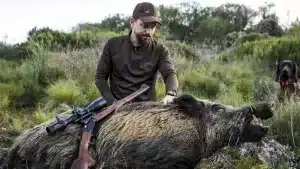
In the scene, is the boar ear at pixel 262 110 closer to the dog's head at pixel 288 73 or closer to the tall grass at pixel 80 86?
the tall grass at pixel 80 86

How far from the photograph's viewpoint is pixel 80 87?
944 cm

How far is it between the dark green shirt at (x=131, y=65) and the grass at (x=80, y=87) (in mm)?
1438

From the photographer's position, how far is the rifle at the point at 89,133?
15.0 feet

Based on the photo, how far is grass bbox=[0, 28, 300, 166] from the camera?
7.33 meters

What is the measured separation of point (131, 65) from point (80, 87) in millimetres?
4087

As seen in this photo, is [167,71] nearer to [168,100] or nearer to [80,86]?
[168,100]

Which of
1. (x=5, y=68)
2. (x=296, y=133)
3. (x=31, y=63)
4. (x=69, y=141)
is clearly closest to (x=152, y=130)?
(x=69, y=141)

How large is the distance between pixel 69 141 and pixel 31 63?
5984mm

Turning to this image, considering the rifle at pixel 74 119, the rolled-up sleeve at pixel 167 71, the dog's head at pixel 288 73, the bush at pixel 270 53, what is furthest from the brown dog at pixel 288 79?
the bush at pixel 270 53

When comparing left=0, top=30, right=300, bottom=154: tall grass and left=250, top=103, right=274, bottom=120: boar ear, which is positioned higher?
left=250, top=103, right=274, bottom=120: boar ear

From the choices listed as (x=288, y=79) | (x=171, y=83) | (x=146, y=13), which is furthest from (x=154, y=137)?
(x=288, y=79)

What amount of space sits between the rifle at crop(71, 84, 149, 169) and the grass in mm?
1677

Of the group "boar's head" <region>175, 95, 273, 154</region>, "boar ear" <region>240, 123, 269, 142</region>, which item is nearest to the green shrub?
"boar's head" <region>175, 95, 273, 154</region>

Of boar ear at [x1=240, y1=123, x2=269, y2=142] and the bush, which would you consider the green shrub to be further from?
the bush
